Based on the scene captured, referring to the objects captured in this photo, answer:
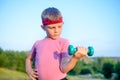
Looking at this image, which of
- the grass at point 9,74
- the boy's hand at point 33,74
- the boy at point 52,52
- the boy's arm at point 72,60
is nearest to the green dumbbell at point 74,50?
the boy's arm at point 72,60

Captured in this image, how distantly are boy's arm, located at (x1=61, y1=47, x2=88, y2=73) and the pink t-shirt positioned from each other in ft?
0.15

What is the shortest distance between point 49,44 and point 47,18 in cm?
17

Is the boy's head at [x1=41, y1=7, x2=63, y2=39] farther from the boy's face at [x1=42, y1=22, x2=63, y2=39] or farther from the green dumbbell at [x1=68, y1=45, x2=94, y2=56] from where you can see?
the green dumbbell at [x1=68, y1=45, x2=94, y2=56]

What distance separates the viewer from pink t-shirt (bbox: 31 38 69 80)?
189 cm

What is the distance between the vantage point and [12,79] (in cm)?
814

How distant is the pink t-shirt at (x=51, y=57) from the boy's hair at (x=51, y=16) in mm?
131

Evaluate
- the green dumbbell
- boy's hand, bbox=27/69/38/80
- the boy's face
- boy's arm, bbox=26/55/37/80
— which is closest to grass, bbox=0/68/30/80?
boy's arm, bbox=26/55/37/80

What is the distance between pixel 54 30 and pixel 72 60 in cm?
31

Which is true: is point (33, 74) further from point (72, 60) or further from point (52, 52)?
point (72, 60)

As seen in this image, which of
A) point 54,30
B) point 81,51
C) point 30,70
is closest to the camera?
point 81,51

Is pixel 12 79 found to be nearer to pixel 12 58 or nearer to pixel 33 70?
pixel 12 58

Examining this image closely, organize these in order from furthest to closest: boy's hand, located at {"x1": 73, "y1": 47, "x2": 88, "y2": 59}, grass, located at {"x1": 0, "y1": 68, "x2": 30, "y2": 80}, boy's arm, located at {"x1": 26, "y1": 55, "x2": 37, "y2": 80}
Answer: grass, located at {"x1": 0, "y1": 68, "x2": 30, "y2": 80} < boy's arm, located at {"x1": 26, "y1": 55, "x2": 37, "y2": 80} < boy's hand, located at {"x1": 73, "y1": 47, "x2": 88, "y2": 59}

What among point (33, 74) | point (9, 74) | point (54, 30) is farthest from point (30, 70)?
point (9, 74)

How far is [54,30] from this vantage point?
6.23ft
